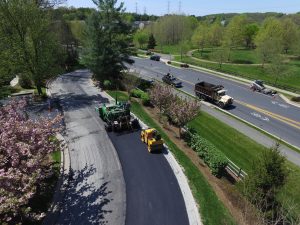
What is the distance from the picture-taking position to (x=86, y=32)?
44.1 metres

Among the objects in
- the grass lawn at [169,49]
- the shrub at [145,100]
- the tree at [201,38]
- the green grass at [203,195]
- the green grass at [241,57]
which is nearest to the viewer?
the green grass at [203,195]

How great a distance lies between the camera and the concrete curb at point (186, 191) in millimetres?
17203

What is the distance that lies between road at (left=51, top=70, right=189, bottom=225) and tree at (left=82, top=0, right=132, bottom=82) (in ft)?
50.3

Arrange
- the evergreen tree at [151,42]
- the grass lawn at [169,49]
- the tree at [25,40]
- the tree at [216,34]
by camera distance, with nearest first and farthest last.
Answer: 1. the tree at [25,40]
2. the tree at [216,34]
3. the grass lawn at [169,49]
4. the evergreen tree at [151,42]

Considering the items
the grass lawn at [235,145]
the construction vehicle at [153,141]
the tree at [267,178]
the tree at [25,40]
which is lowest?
the grass lawn at [235,145]

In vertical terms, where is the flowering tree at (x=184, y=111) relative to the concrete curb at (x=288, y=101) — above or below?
above

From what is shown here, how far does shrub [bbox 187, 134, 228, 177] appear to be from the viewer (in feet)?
70.3

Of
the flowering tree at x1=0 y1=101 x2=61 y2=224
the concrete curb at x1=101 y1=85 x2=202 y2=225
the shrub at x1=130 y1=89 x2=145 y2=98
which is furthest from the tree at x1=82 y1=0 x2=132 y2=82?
the flowering tree at x1=0 y1=101 x2=61 y2=224

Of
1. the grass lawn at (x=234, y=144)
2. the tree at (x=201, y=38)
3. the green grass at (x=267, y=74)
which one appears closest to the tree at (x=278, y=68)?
the green grass at (x=267, y=74)

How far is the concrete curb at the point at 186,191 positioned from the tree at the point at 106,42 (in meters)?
22.9

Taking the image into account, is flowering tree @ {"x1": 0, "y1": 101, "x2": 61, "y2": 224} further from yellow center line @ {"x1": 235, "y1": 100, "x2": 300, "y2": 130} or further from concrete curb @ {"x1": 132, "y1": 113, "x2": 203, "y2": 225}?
yellow center line @ {"x1": 235, "y1": 100, "x2": 300, "y2": 130}

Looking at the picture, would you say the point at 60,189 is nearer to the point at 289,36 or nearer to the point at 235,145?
the point at 235,145

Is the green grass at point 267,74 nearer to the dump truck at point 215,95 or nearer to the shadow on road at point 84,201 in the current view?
the dump truck at point 215,95

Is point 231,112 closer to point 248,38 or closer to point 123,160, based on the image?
point 123,160
